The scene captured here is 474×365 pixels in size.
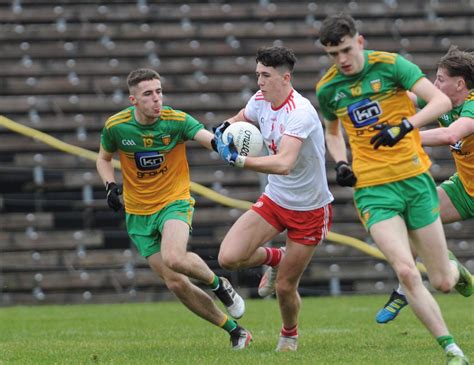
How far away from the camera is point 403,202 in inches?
264

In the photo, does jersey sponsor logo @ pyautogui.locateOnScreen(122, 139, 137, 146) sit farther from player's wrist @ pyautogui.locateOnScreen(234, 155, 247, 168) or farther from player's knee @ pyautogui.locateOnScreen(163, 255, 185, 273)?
player's wrist @ pyautogui.locateOnScreen(234, 155, 247, 168)

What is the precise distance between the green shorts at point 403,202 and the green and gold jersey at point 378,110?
0.15 ft

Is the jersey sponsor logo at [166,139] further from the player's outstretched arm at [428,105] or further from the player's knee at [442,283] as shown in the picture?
the player's knee at [442,283]

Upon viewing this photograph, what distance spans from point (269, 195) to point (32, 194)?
834 cm

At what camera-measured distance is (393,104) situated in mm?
6867

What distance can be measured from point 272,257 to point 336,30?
2418mm

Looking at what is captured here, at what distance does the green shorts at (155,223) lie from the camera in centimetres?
844

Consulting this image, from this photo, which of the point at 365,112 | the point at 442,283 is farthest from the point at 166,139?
the point at 442,283

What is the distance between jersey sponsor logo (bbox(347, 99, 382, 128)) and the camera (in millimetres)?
6832

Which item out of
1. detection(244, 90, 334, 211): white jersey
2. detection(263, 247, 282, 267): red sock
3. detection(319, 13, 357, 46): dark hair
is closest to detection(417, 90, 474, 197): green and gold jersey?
detection(244, 90, 334, 211): white jersey

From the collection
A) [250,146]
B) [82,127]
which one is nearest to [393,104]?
[250,146]

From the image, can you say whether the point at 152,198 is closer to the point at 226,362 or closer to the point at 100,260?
the point at 226,362

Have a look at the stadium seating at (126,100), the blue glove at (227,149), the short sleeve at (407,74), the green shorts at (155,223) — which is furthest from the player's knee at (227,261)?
the stadium seating at (126,100)

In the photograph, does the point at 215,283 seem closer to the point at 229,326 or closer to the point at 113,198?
the point at 229,326
